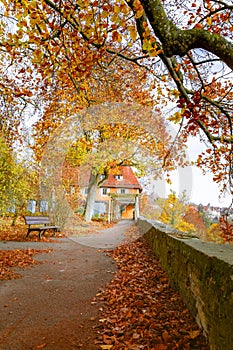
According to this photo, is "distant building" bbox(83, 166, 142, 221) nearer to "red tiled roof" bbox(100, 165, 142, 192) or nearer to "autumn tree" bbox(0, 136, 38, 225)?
"red tiled roof" bbox(100, 165, 142, 192)

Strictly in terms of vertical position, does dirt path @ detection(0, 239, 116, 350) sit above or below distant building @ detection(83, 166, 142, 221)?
below

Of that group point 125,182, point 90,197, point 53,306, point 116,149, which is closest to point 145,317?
point 53,306

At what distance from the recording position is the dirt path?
2840 mm

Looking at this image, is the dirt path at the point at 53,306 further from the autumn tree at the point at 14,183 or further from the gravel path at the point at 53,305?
the autumn tree at the point at 14,183

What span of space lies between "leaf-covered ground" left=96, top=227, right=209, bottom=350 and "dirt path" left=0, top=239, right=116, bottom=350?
0.24 metres

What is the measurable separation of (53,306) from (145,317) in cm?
142

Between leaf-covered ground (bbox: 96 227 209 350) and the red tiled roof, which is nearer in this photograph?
leaf-covered ground (bbox: 96 227 209 350)

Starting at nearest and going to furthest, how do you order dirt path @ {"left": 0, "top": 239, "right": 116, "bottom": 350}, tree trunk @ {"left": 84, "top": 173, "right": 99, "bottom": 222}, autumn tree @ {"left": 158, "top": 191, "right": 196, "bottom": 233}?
dirt path @ {"left": 0, "top": 239, "right": 116, "bottom": 350} < tree trunk @ {"left": 84, "top": 173, "right": 99, "bottom": 222} < autumn tree @ {"left": 158, "top": 191, "right": 196, "bottom": 233}

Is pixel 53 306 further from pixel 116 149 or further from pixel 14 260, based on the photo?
pixel 116 149

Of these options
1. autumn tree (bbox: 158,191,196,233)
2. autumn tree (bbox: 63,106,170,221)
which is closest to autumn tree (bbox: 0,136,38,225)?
autumn tree (bbox: 63,106,170,221)

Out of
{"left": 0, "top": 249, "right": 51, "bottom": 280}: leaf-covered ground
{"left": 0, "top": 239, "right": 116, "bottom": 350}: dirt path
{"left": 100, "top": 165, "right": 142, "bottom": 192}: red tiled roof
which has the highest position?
{"left": 100, "top": 165, "right": 142, "bottom": 192}: red tiled roof

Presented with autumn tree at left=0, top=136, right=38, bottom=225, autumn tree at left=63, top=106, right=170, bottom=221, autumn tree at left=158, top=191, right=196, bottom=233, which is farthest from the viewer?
autumn tree at left=158, top=191, right=196, bottom=233

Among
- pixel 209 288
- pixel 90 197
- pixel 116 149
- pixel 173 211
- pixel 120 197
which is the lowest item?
pixel 209 288

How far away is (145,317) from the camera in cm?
327
